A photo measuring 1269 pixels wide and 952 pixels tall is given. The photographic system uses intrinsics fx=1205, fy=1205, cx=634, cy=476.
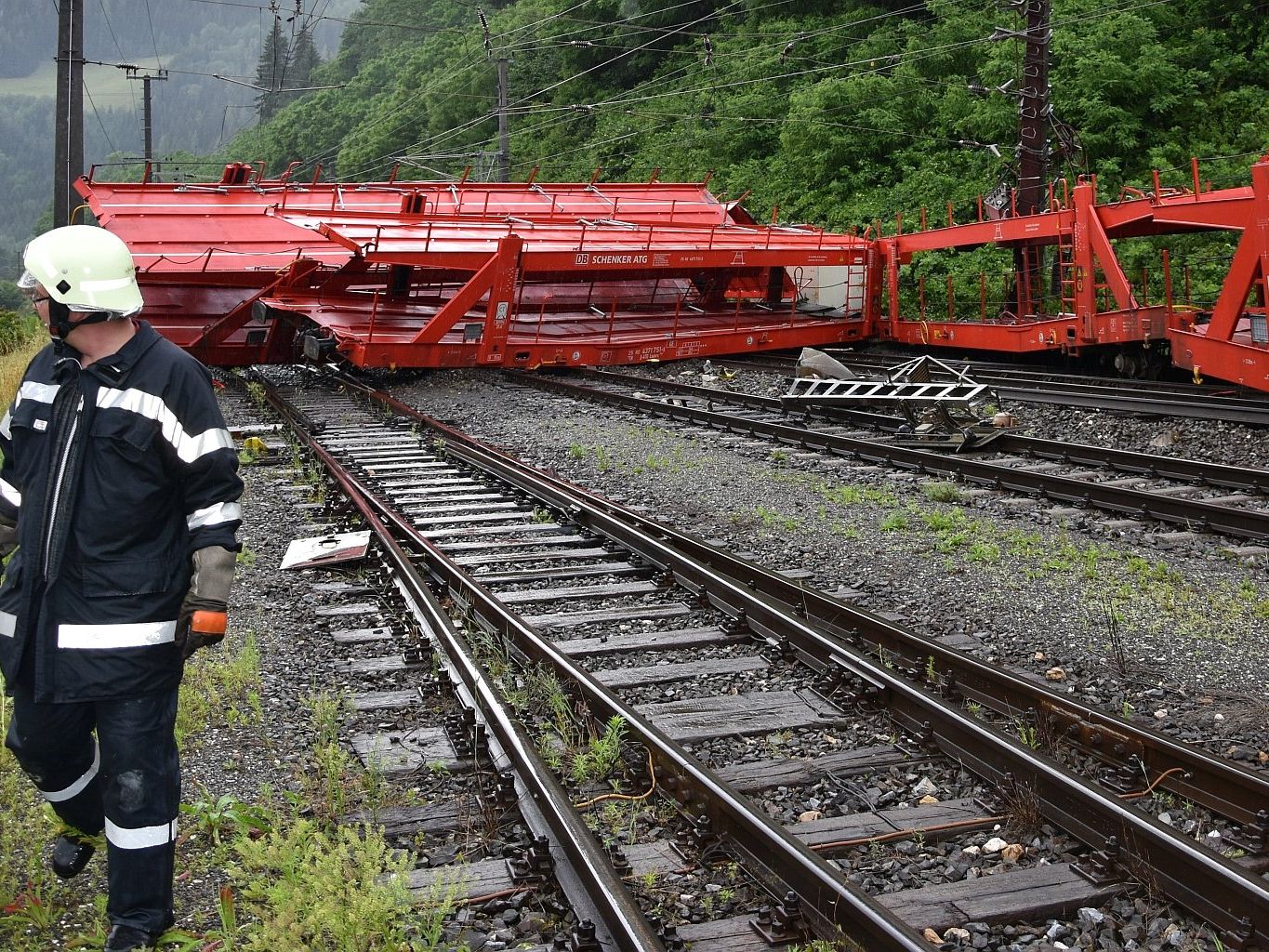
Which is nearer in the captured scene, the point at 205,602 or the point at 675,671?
the point at 205,602

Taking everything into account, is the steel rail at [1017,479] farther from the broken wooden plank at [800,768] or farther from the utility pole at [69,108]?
the utility pole at [69,108]

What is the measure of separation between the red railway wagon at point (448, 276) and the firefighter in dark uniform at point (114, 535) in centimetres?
1413

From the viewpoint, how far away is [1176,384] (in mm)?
15242

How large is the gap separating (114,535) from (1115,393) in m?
13.6

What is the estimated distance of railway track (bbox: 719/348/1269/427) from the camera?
42.2 feet

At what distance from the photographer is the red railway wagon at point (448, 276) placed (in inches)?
712

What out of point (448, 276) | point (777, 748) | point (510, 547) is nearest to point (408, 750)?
point (777, 748)

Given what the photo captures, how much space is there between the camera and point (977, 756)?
15.7ft

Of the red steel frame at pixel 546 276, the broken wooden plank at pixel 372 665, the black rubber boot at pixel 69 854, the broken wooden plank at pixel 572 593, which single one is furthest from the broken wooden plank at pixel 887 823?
the red steel frame at pixel 546 276

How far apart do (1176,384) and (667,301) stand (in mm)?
10547

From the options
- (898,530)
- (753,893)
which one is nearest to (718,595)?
(898,530)

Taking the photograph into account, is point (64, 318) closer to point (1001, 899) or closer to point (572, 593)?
point (1001, 899)

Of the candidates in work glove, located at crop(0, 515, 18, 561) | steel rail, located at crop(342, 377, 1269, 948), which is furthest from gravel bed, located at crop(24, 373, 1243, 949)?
work glove, located at crop(0, 515, 18, 561)

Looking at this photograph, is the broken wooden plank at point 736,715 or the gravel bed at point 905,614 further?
the broken wooden plank at point 736,715
